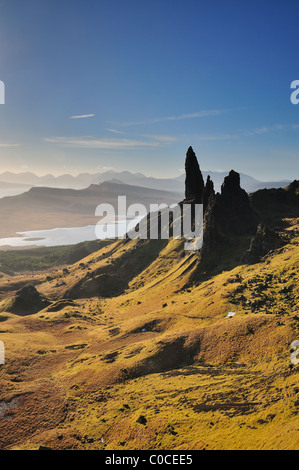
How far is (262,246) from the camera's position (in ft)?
201

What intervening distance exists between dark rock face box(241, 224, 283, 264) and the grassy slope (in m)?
2.54

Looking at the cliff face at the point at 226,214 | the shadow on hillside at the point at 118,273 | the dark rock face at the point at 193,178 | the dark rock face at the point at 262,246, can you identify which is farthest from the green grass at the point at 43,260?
the dark rock face at the point at 262,246

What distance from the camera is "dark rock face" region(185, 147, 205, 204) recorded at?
4023 inches

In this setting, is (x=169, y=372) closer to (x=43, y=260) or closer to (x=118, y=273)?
(x=118, y=273)

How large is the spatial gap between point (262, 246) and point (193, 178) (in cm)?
4956

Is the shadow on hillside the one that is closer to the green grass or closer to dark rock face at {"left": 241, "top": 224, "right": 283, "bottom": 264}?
dark rock face at {"left": 241, "top": 224, "right": 283, "bottom": 264}

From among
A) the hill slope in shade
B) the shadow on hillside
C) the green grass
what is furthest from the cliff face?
the green grass

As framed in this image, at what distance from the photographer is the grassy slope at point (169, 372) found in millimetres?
23594

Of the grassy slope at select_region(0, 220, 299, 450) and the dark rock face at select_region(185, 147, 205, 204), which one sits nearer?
the grassy slope at select_region(0, 220, 299, 450)

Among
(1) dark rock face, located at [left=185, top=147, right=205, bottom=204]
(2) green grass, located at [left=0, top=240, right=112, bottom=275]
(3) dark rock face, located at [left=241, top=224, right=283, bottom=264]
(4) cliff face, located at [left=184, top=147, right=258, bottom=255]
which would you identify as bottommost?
(2) green grass, located at [left=0, top=240, right=112, bottom=275]

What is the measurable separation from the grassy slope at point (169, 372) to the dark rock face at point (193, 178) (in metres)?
46.3

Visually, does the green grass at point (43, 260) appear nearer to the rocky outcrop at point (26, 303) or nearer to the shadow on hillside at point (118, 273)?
the shadow on hillside at point (118, 273)
